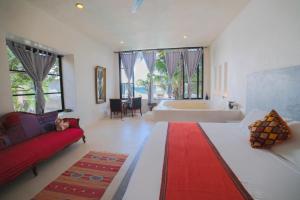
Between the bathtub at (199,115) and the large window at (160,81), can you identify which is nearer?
the bathtub at (199,115)

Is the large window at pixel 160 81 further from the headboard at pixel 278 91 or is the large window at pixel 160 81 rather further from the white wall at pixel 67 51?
the headboard at pixel 278 91

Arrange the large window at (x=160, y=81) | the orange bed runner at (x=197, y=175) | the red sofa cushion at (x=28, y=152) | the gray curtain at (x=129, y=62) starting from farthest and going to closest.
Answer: the gray curtain at (x=129, y=62), the large window at (x=160, y=81), the red sofa cushion at (x=28, y=152), the orange bed runner at (x=197, y=175)

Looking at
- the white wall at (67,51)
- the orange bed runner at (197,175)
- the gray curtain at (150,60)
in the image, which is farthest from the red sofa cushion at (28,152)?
the gray curtain at (150,60)

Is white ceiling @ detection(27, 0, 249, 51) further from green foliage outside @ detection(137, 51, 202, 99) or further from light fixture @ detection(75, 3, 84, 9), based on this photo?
green foliage outside @ detection(137, 51, 202, 99)

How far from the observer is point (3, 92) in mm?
2516

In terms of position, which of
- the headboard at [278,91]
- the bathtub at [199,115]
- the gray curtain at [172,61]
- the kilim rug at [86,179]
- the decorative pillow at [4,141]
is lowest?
the kilim rug at [86,179]

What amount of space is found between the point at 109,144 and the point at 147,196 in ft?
8.86

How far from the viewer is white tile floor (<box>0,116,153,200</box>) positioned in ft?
6.52

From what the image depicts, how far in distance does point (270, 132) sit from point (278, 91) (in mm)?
894

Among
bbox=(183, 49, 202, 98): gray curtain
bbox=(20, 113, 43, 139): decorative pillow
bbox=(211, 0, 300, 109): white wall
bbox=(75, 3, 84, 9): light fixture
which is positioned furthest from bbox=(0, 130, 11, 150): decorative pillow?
bbox=(183, 49, 202, 98): gray curtain

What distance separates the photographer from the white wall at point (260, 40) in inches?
76.6

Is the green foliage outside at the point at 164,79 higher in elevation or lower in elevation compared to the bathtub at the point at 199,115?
higher

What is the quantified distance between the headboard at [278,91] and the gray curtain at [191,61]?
12.4 ft

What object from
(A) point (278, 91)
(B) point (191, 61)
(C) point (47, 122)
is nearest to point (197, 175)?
(A) point (278, 91)
